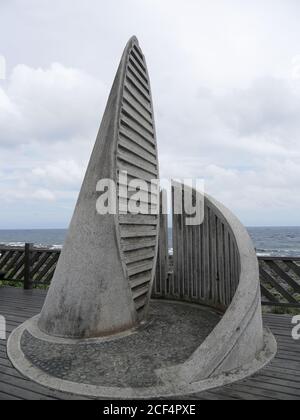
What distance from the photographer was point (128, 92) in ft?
17.4

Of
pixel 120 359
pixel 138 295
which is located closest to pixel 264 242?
pixel 138 295

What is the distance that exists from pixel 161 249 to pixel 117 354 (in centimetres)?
283

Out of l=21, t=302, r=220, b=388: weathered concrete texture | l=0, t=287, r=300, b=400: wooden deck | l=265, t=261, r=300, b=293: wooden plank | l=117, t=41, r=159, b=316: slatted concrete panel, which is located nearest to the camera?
l=0, t=287, r=300, b=400: wooden deck

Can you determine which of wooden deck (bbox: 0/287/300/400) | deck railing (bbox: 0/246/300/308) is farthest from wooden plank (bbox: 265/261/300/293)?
wooden deck (bbox: 0/287/300/400)

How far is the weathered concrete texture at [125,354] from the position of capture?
3.36 meters

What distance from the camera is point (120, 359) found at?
12.3 ft

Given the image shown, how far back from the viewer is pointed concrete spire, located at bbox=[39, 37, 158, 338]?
4438 mm

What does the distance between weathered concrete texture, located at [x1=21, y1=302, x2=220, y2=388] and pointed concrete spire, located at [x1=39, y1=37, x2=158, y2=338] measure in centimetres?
30

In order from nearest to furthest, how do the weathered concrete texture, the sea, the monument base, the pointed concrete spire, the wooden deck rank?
the wooden deck, the monument base, the weathered concrete texture, the pointed concrete spire, the sea

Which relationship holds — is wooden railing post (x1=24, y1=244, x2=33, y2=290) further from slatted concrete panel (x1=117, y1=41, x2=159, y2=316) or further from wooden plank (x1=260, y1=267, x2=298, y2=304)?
wooden plank (x1=260, y1=267, x2=298, y2=304)

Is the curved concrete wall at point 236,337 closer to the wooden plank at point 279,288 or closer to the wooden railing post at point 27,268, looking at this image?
the wooden plank at point 279,288
